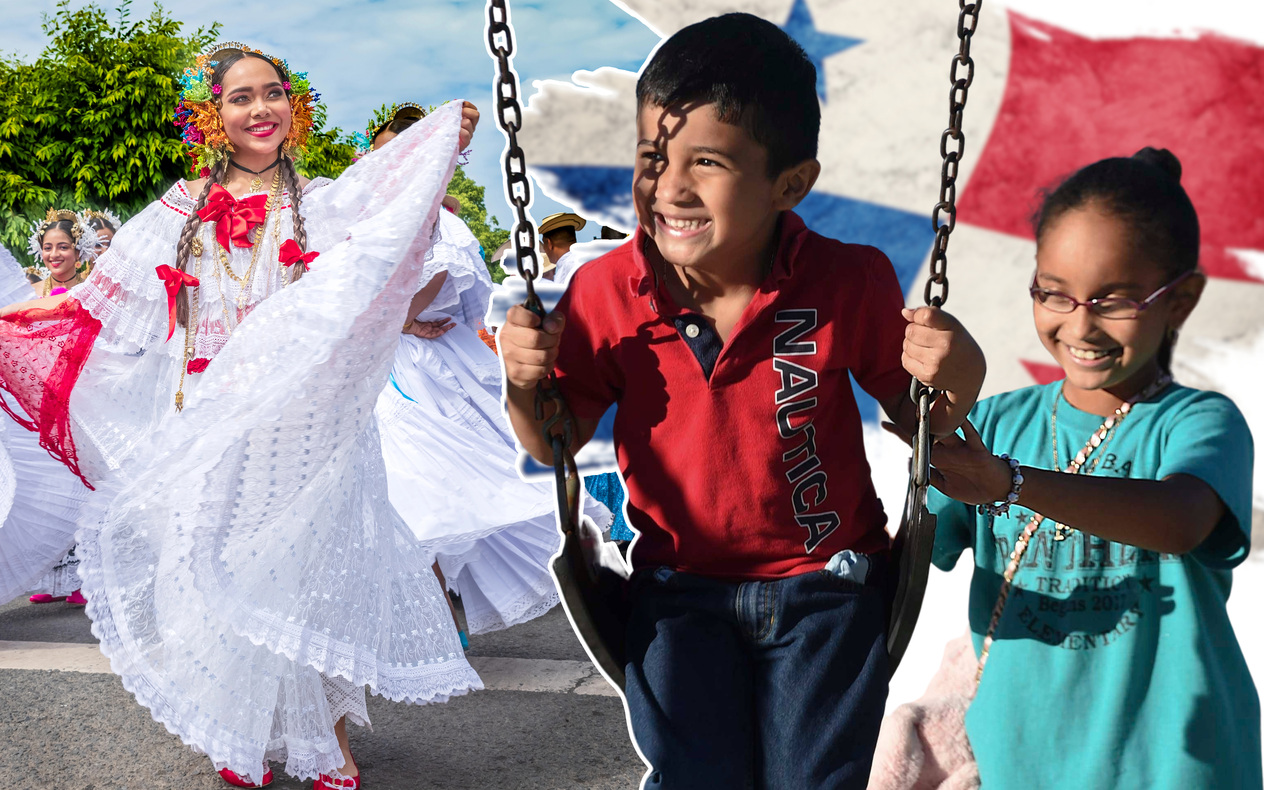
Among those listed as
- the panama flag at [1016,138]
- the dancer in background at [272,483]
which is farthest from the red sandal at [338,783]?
the panama flag at [1016,138]

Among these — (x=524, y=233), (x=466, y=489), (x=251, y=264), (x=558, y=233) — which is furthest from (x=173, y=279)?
(x=558, y=233)

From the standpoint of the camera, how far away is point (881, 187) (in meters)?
2.77

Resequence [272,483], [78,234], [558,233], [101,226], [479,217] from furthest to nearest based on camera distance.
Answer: [479,217] < [101,226] < [78,234] < [558,233] < [272,483]

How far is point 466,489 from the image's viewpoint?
16.4 ft

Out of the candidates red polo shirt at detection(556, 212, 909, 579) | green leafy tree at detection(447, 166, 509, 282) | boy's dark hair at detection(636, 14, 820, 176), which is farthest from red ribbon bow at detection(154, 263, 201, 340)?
green leafy tree at detection(447, 166, 509, 282)

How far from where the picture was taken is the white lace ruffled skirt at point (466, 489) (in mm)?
4879

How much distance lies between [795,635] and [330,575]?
206cm

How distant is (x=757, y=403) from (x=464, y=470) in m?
3.33

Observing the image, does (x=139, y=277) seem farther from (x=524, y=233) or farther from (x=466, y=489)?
(x=524, y=233)

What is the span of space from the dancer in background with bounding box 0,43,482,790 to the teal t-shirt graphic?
6.85 feet

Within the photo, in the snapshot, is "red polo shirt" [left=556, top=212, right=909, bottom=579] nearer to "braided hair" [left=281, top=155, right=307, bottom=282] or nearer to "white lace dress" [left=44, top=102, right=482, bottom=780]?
"white lace dress" [left=44, top=102, right=482, bottom=780]

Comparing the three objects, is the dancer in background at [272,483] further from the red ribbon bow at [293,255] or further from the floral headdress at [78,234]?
the floral headdress at [78,234]

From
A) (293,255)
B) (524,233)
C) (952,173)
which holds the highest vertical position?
(952,173)

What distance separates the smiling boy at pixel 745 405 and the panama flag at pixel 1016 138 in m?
0.75
